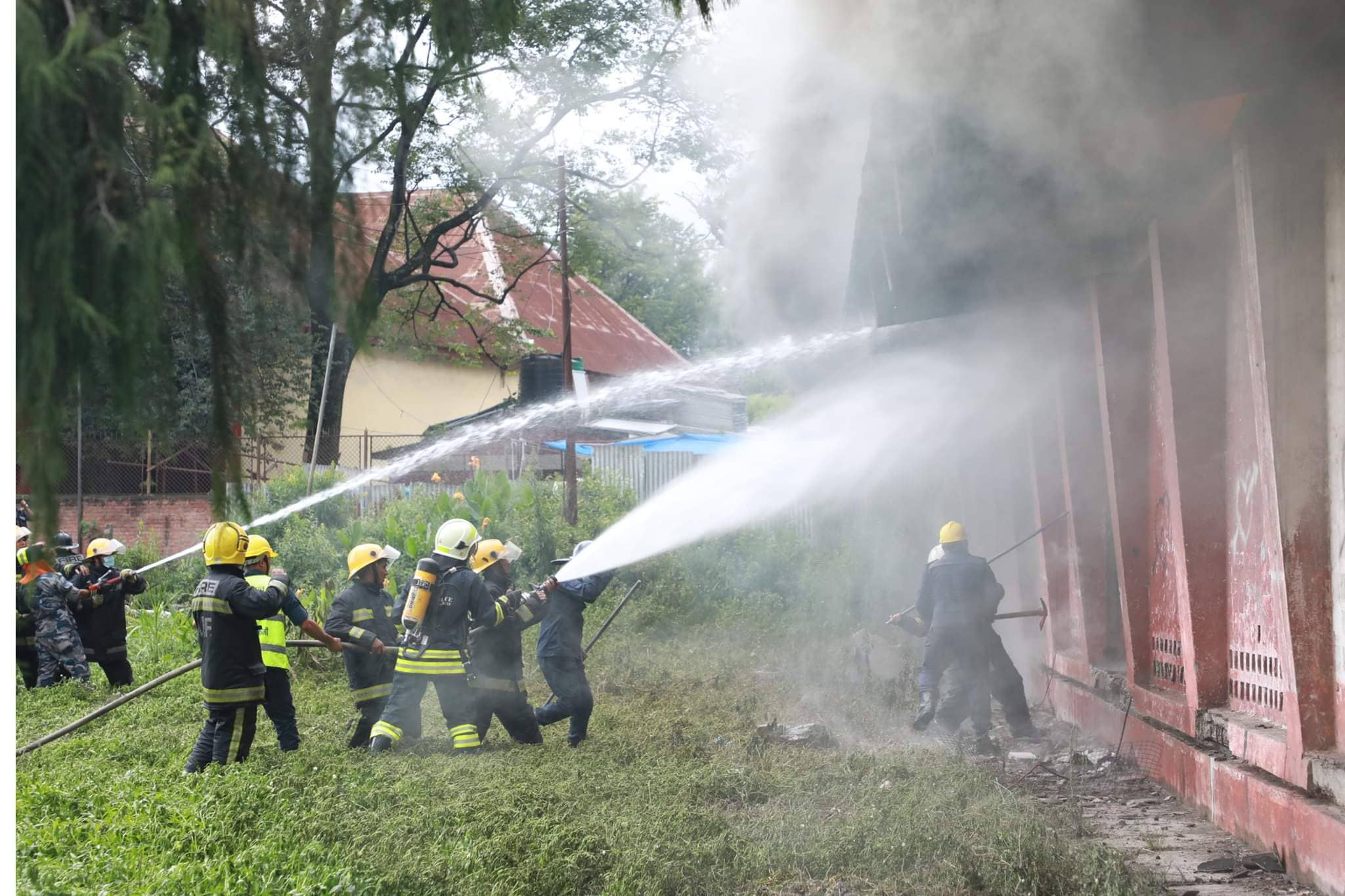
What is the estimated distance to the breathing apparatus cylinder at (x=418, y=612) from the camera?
8.06m

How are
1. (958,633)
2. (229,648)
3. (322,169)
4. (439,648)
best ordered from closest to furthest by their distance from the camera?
(322,169) < (229,648) < (439,648) < (958,633)

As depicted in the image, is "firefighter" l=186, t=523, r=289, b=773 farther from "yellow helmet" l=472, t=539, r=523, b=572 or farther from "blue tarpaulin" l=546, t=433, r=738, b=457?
"blue tarpaulin" l=546, t=433, r=738, b=457

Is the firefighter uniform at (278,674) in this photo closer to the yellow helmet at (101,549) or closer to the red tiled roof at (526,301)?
the red tiled roof at (526,301)

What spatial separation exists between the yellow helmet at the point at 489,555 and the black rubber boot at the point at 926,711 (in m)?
3.38

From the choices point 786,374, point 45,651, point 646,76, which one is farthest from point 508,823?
point 646,76

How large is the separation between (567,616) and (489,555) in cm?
84

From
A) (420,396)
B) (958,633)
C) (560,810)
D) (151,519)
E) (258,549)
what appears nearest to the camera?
(560,810)

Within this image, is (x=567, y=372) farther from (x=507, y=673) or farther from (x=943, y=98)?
(x=943, y=98)

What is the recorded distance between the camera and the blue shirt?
8.65m

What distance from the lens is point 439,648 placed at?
318 inches

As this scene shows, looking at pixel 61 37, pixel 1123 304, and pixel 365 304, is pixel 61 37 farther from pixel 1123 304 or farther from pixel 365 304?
pixel 1123 304

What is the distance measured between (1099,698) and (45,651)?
9549 millimetres

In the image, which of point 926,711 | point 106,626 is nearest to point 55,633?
point 106,626

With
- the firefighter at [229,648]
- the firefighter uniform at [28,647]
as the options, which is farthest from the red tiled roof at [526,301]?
the firefighter uniform at [28,647]
